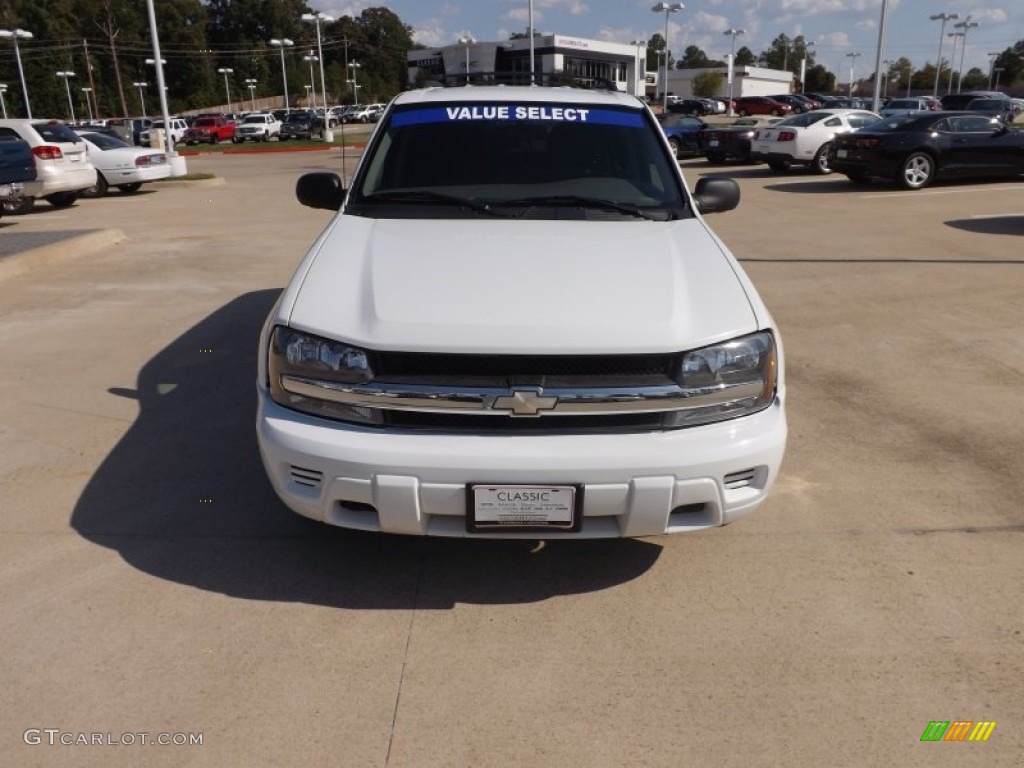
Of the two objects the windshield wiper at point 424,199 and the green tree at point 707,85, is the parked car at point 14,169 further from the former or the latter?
the green tree at point 707,85

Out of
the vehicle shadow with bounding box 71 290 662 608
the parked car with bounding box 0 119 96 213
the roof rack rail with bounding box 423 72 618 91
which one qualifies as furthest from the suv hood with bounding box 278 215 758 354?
the parked car with bounding box 0 119 96 213

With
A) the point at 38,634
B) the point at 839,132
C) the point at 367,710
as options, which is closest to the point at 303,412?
the point at 367,710

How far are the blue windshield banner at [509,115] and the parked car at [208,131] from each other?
50.3 meters

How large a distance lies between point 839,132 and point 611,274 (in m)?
17.5

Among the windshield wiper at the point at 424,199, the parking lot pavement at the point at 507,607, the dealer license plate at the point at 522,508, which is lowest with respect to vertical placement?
the parking lot pavement at the point at 507,607

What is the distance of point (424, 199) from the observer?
4.11m

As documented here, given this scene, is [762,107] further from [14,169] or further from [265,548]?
[265,548]

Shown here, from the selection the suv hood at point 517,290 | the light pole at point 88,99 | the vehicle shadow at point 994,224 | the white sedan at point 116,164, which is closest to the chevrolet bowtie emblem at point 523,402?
the suv hood at point 517,290

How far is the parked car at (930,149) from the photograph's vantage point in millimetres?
15594

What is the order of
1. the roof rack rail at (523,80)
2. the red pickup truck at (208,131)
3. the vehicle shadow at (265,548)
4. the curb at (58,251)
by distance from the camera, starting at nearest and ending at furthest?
the vehicle shadow at (265,548) → the roof rack rail at (523,80) → the curb at (58,251) → the red pickup truck at (208,131)

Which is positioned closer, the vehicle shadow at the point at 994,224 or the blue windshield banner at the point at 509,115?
the blue windshield banner at the point at 509,115

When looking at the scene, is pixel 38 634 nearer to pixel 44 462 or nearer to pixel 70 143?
pixel 44 462

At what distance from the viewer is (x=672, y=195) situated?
14.0 feet

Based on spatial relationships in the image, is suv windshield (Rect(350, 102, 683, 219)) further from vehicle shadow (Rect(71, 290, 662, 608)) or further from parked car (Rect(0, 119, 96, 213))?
parked car (Rect(0, 119, 96, 213))
